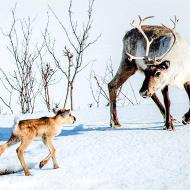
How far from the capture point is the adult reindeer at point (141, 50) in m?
7.20

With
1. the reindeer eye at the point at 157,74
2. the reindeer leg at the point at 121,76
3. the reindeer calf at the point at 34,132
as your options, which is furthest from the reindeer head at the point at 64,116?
the reindeer leg at the point at 121,76

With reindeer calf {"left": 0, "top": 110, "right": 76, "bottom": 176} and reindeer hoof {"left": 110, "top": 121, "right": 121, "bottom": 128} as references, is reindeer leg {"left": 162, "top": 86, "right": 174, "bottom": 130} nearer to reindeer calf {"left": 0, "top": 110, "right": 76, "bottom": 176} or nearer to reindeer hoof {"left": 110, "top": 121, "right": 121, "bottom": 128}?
reindeer hoof {"left": 110, "top": 121, "right": 121, "bottom": 128}

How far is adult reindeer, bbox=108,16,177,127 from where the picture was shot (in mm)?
7203

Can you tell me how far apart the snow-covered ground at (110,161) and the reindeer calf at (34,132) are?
0.15 meters

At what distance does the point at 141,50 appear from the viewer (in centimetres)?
761

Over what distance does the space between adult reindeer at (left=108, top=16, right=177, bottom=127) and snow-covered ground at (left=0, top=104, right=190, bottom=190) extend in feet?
2.08

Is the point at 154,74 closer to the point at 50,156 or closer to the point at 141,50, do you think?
the point at 141,50

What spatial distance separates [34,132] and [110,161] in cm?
81

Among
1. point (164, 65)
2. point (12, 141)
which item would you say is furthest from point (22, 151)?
point (164, 65)

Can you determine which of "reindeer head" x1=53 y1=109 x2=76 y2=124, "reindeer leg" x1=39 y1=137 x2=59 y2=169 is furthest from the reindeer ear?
"reindeer leg" x1=39 y1=137 x2=59 y2=169

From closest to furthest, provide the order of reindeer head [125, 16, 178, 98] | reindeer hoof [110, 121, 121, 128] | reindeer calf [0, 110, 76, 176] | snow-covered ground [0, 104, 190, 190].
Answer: snow-covered ground [0, 104, 190, 190], reindeer calf [0, 110, 76, 176], reindeer head [125, 16, 178, 98], reindeer hoof [110, 121, 121, 128]

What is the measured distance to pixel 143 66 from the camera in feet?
24.1

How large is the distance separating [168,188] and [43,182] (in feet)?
3.57

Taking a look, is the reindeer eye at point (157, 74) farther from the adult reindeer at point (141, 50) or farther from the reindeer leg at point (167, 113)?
the reindeer leg at point (167, 113)
